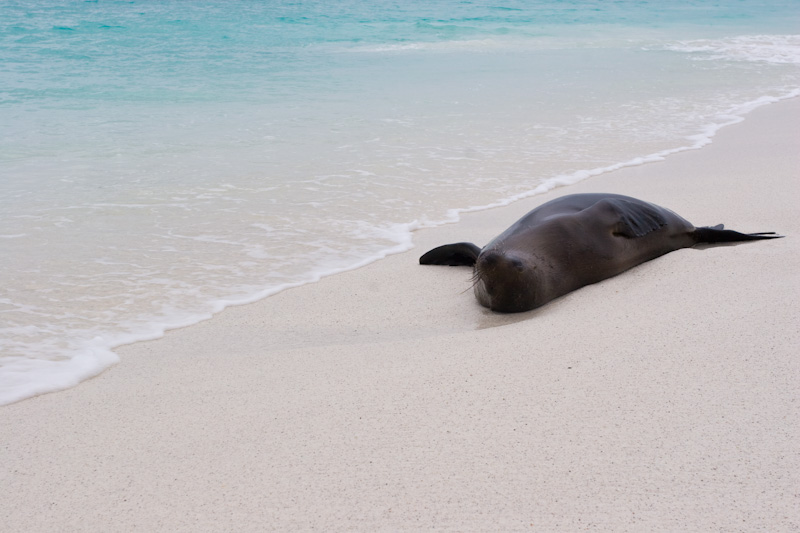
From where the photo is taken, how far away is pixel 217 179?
7.26 meters

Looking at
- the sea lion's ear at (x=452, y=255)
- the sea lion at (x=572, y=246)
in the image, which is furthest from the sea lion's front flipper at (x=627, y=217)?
the sea lion's ear at (x=452, y=255)

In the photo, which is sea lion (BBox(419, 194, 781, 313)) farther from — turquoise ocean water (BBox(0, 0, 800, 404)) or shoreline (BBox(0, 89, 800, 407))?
turquoise ocean water (BBox(0, 0, 800, 404))

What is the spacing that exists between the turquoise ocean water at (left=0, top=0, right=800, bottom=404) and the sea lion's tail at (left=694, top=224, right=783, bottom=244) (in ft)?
6.53

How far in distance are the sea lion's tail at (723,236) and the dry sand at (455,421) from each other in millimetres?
440

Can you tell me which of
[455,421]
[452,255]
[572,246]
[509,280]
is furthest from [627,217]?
[455,421]

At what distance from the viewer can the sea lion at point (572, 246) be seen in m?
3.89

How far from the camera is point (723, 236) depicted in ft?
15.2

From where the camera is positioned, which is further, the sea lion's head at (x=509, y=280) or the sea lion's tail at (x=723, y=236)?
the sea lion's tail at (x=723, y=236)

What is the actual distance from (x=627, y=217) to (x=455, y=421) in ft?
7.44

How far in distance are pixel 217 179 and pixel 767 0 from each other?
156 ft

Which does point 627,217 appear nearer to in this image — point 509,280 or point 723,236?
point 723,236

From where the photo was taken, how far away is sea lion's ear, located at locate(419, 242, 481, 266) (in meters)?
4.77

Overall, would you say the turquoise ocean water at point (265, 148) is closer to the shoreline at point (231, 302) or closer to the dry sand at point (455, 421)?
the shoreline at point (231, 302)

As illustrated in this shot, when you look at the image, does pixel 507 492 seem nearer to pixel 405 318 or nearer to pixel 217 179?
pixel 405 318
